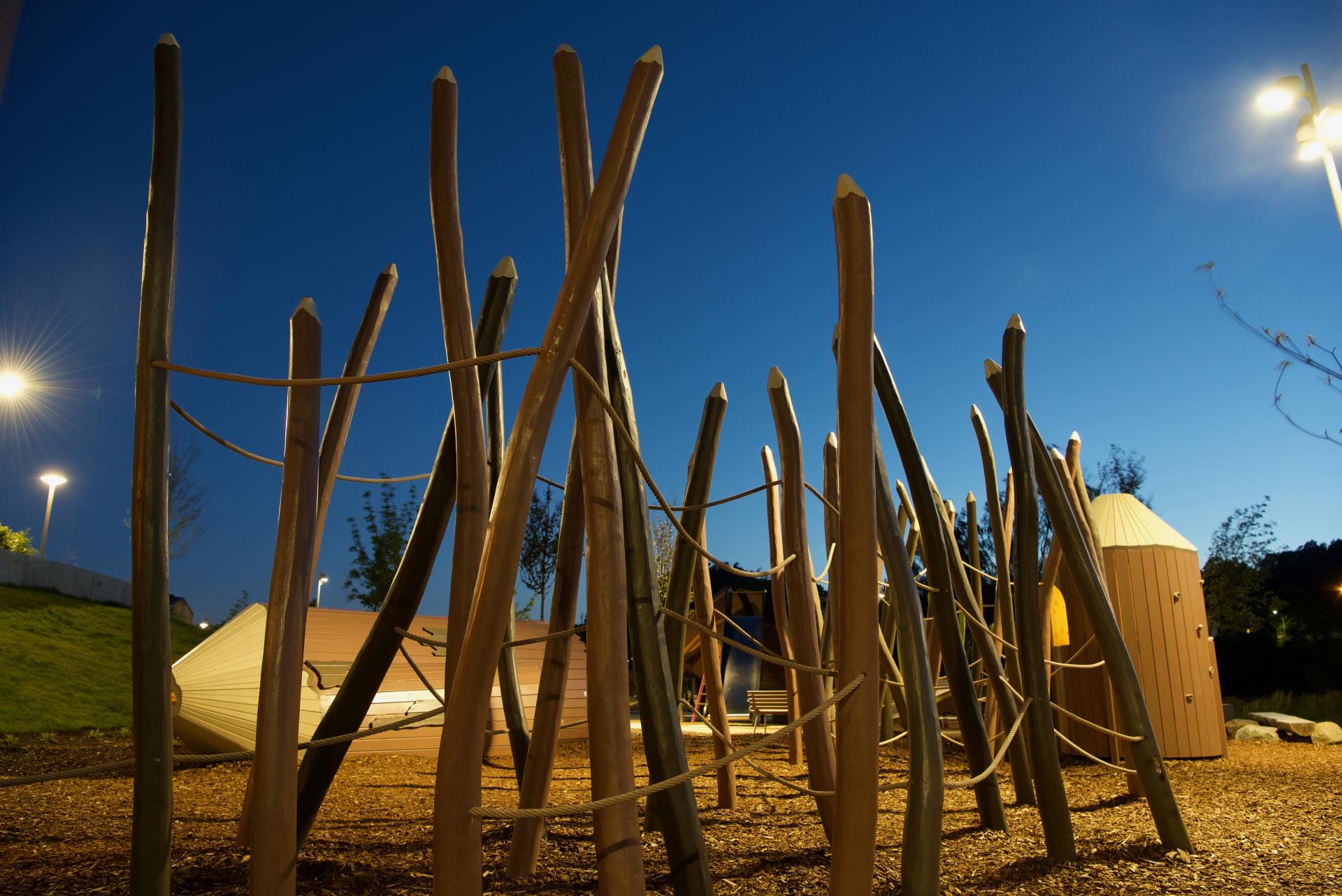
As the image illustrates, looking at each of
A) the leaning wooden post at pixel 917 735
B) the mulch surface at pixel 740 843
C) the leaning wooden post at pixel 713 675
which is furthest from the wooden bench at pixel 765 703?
the leaning wooden post at pixel 917 735

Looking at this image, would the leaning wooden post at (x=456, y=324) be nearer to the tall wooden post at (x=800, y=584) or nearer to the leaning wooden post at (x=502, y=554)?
the leaning wooden post at (x=502, y=554)

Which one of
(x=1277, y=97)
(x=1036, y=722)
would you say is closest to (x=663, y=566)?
(x=1277, y=97)

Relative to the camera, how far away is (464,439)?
2293 mm

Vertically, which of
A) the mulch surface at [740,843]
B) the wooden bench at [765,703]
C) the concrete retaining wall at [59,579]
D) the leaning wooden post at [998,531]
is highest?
the concrete retaining wall at [59,579]

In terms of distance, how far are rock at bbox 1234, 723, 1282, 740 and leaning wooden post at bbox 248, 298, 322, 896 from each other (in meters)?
9.82

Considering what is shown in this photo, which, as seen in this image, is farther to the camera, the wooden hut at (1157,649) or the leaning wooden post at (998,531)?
the wooden hut at (1157,649)

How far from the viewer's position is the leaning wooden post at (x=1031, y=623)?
295 centimetres

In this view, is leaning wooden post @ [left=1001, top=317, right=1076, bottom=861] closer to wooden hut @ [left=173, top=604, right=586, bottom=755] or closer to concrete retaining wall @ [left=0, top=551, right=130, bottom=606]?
wooden hut @ [left=173, top=604, right=586, bottom=755]

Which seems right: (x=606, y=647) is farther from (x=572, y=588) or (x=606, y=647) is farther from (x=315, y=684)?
(x=315, y=684)

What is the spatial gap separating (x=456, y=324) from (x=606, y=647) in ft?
3.54

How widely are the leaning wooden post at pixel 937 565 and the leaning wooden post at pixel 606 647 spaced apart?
4.65 ft

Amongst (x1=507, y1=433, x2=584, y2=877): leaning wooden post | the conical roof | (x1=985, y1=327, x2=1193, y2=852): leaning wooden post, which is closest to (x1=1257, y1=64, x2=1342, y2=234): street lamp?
the conical roof

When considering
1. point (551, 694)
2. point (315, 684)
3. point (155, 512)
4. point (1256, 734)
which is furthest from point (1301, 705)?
point (155, 512)

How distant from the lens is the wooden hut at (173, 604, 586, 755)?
554 centimetres
